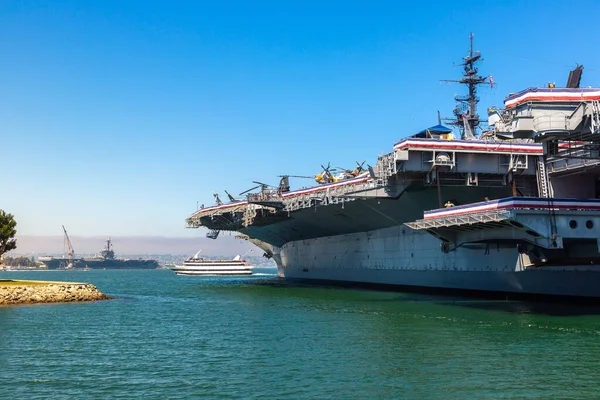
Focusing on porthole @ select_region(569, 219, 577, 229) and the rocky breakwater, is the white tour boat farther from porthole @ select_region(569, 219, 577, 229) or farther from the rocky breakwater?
porthole @ select_region(569, 219, 577, 229)

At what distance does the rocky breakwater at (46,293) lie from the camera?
36094 mm

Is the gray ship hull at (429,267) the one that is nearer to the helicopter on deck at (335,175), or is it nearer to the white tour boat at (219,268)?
the helicopter on deck at (335,175)

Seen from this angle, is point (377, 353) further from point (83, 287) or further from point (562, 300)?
point (83, 287)

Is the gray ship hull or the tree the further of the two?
the tree

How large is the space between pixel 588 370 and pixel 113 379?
1189 centimetres

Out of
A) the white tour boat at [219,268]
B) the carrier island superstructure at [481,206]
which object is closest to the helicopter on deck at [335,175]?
the carrier island superstructure at [481,206]

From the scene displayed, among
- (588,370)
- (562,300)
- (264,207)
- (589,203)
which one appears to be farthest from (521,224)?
(264,207)

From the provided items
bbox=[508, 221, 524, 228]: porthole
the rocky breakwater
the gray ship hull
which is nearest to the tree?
the rocky breakwater

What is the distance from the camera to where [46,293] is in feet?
122

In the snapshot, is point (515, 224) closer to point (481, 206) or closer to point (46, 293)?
point (481, 206)

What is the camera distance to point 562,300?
28.7 m

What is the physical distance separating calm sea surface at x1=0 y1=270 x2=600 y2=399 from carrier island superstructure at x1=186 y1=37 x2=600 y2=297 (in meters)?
2.61

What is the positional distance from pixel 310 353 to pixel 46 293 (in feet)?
84.9

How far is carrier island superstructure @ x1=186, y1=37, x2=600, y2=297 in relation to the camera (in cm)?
2364
